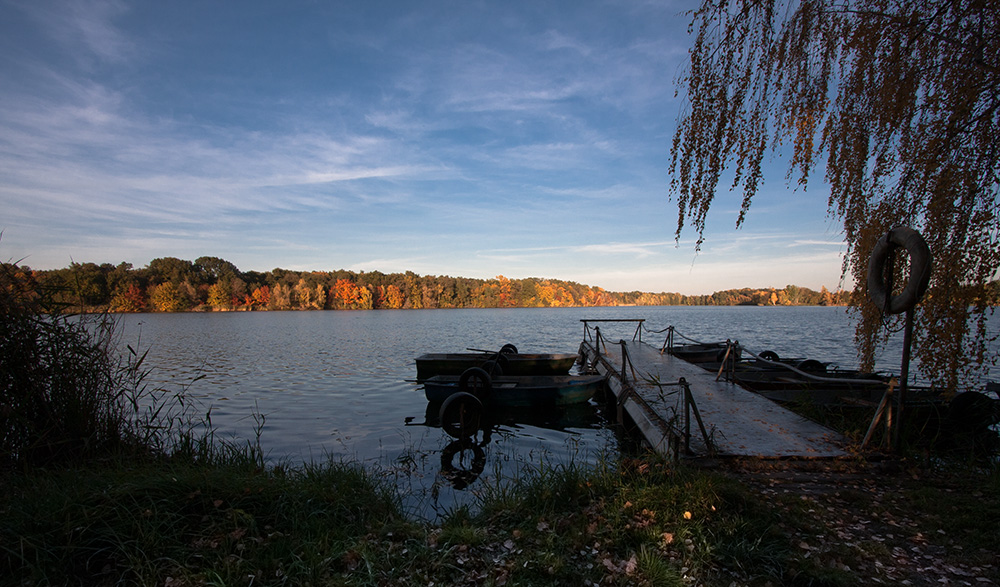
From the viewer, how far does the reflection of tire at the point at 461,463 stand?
332 inches

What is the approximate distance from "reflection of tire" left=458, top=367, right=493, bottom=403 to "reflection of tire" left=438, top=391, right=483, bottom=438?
3.86 feet

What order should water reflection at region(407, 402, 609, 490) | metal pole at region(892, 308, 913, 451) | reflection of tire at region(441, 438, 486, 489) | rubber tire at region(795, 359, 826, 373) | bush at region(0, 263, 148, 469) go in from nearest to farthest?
1. metal pole at region(892, 308, 913, 451)
2. bush at region(0, 263, 148, 469)
3. reflection of tire at region(441, 438, 486, 489)
4. water reflection at region(407, 402, 609, 490)
5. rubber tire at region(795, 359, 826, 373)

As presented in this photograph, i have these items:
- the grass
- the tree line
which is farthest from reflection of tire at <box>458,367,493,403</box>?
the tree line

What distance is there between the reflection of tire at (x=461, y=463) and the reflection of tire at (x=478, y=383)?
5.06 ft

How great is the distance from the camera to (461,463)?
9.48m

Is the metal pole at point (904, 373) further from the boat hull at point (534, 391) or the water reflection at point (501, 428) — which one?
the boat hull at point (534, 391)

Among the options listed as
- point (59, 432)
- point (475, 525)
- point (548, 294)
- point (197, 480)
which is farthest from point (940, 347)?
point (548, 294)

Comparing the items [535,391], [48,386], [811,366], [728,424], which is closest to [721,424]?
[728,424]

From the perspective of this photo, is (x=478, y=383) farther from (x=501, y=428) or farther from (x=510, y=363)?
(x=510, y=363)

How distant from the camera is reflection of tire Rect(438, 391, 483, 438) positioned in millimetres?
10703

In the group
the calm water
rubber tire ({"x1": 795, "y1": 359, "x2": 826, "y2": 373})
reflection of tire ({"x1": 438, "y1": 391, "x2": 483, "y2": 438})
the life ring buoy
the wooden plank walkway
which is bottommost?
the calm water

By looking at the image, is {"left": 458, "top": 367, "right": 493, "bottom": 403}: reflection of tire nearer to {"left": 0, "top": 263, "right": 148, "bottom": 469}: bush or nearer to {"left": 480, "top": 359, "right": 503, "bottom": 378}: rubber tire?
Answer: {"left": 480, "top": 359, "right": 503, "bottom": 378}: rubber tire

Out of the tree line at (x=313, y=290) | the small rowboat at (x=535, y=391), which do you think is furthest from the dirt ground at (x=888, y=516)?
the tree line at (x=313, y=290)

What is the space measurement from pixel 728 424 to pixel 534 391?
626cm
